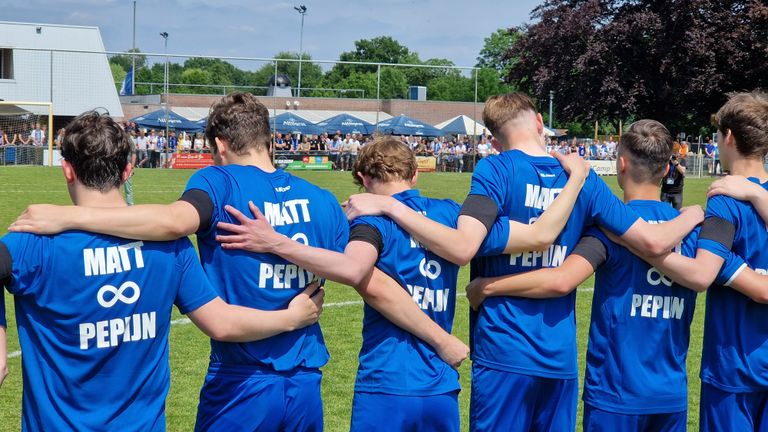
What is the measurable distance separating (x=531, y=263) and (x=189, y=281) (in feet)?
4.97

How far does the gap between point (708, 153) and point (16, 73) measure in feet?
110

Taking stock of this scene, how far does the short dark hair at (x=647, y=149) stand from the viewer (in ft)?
12.5

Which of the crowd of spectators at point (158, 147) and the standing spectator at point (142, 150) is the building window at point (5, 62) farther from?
the standing spectator at point (142, 150)

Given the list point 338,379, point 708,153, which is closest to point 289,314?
point 338,379

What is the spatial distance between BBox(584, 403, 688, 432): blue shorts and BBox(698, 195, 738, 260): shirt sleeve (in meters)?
0.77

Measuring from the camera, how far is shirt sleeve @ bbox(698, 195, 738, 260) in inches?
144

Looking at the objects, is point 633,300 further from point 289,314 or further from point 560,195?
point 289,314

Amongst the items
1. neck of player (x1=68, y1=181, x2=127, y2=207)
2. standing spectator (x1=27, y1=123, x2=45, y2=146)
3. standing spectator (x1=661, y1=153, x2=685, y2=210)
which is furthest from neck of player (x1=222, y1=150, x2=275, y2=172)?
standing spectator (x1=27, y1=123, x2=45, y2=146)

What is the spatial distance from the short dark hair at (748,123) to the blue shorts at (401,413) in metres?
1.79

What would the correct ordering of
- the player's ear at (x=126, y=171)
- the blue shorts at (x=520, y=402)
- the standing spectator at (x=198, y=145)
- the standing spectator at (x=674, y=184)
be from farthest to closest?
1. the standing spectator at (x=198, y=145)
2. the standing spectator at (x=674, y=184)
3. the blue shorts at (x=520, y=402)
4. the player's ear at (x=126, y=171)

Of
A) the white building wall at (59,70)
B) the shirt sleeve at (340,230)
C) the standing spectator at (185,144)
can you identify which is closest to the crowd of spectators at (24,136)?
the white building wall at (59,70)

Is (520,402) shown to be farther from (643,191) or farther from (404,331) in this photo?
(643,191)

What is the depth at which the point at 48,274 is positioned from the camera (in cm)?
277

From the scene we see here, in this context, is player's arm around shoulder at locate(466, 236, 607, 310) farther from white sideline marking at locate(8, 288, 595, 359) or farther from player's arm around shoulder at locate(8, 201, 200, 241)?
white sideline marking at locate(8, 288, 595, 359)
